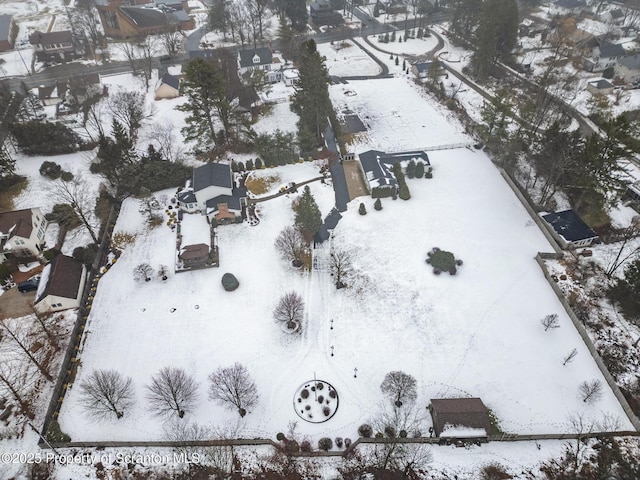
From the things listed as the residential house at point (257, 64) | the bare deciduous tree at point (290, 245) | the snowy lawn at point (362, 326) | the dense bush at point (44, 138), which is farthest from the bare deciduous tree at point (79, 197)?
the residential house at point (257, 64)

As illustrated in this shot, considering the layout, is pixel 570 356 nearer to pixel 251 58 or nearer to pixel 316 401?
pixel 316 401

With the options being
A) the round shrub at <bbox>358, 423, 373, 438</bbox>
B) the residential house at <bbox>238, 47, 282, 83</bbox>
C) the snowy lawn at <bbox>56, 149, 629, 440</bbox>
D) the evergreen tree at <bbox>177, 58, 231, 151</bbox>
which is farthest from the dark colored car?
the residential house at <bbox>238, 47, 282, 83</bbox>

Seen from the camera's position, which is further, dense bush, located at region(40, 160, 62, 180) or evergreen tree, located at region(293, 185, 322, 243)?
dense bush, located at region(40, 160, 62, 180)

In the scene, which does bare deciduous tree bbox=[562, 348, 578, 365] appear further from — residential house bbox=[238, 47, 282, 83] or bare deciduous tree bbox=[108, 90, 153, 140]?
residential house bbox=[238, 47, 282, 83]

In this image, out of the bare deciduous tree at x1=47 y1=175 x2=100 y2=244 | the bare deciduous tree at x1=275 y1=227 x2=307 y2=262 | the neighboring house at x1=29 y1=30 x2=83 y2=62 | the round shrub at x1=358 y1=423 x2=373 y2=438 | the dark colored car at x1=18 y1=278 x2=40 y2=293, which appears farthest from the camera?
the neighboring house at x1=29 y1=30 x2=83 y2=62

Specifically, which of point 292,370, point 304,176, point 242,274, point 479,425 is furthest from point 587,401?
point 304,176

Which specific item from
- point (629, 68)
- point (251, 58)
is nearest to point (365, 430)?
point (251, 58)
